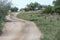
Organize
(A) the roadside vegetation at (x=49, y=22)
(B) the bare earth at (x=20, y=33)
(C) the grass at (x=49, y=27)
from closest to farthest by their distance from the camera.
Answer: (C) the grass at (x=49, y=27), (A) the roadside vegetation at (x=49, y=22), (B) the bare earth at (x=20, y=33)

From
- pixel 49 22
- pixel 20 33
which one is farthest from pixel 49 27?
pixel 49 22

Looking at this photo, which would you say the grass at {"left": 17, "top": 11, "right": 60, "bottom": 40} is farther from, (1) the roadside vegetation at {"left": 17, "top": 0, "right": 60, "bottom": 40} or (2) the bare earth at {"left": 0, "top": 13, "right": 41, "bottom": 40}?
(2) the bare earth at {"left": 0, "top": 13, "right": 41, "bottom": 40}

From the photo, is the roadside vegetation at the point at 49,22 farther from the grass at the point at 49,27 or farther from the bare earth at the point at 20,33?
the bare earth at the point at 20,33

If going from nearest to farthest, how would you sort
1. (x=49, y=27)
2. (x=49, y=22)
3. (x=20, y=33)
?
(x=20, y=33)
(x=49, y=27)
(x=49, y=22)

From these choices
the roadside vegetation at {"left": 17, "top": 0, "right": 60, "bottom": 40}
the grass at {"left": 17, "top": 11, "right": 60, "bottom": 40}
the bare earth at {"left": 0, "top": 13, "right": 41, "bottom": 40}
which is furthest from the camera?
the bare earth at {"left": 0, "top": 13, "right": 41, "bottom": 40}

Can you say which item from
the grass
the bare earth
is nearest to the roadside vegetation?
the grass

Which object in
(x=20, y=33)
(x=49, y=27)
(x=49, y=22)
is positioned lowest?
(x=49, y=22)

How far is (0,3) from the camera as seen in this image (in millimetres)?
24078

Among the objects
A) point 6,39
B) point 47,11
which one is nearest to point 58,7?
point 47,11

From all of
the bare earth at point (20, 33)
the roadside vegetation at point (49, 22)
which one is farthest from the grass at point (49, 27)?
the bare earth at point (20, 33)

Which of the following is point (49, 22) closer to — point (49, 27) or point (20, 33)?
point (49, 27)

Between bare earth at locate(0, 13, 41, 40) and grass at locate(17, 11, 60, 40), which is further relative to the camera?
bare earth at locate(0, 13, 41, 40)

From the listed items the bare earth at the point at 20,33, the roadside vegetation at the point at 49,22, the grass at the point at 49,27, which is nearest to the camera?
the grass at the point at 49,27

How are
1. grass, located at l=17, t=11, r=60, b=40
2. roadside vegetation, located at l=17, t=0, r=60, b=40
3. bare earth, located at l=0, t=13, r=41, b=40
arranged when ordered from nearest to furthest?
grass, located at l=17, t=11, r=60, b=40 → roadside vegetation, located at l=17, t=0, r=60, b=40 → bare earth, located at l=0, t=13, r=41, b=40
